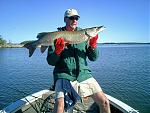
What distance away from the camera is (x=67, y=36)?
498 centimetres

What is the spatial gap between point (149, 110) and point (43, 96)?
625cm

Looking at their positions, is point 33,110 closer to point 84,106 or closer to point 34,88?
point 84,106

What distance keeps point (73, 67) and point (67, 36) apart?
63 cm

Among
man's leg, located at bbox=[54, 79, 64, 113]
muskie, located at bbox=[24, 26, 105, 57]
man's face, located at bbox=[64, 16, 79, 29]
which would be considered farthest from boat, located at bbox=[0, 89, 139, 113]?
man's face, located at bbox=[64, 16, 79, 29]

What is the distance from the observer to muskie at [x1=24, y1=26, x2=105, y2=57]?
4984mm

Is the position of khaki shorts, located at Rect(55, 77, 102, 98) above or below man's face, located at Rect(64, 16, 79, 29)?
below

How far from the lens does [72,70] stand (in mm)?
4887

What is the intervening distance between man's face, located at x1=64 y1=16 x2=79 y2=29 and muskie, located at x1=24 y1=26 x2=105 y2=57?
0.50 ft

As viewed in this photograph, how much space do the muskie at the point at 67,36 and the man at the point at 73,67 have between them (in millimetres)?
107

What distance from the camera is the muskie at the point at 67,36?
16.4 ft

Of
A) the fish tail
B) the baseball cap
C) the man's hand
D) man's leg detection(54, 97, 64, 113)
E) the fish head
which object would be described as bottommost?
man's leg detection(54, 97, 64, 113)

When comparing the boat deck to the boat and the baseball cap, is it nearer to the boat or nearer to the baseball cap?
the boat

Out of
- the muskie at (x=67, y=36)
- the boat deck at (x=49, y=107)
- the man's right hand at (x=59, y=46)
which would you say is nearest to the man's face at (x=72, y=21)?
the muskie at (x=67, y=36)

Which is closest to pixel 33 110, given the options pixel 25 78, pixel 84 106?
pixel 84 106
